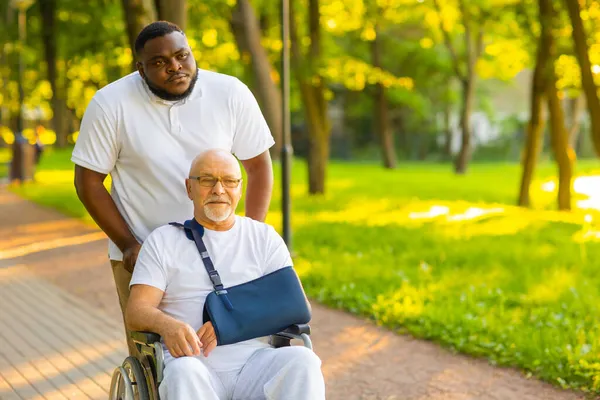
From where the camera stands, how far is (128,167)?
375 cm

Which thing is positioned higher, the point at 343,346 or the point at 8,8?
the point at 8,8

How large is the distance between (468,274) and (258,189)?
5079mm

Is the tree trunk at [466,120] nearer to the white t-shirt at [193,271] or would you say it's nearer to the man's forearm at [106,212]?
the man's forearm at [106,212]

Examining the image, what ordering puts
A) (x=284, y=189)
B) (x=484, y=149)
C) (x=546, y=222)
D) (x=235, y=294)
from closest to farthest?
1. (x=235, y=294)
2. (x=284, y=189)
3. (x=546, y=222)
4. (x=484, y=149)

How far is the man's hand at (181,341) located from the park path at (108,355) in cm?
214

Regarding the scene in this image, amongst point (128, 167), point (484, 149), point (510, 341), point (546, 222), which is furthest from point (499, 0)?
point (484, 149)

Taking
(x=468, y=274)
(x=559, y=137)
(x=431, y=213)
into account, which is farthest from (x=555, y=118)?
(x=468, y=274)

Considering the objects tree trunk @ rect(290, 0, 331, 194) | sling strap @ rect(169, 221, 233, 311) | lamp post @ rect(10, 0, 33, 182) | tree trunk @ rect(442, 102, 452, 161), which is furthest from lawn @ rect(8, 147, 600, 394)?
tree trunk @ rect(442, 102, 452, 161)

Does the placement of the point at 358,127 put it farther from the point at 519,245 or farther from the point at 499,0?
the point at 519,245

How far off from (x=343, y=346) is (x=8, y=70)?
31.6m

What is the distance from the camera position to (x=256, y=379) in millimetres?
3385

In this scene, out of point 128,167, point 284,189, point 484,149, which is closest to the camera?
point 128,167

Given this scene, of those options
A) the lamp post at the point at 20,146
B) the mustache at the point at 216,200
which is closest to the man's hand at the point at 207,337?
the mustache at the point at 216,200

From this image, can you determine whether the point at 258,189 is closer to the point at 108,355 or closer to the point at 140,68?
the point at 140,68
